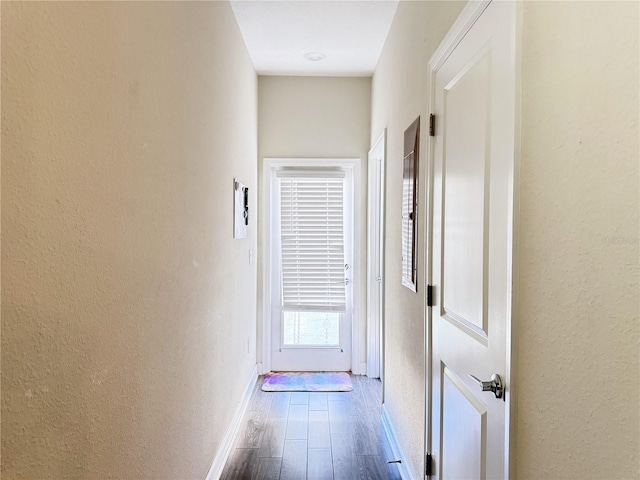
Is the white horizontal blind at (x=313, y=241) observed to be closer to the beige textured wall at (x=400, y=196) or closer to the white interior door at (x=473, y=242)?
the beige textured wall at (x=400, y=196)

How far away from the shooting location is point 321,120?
12.3 ft

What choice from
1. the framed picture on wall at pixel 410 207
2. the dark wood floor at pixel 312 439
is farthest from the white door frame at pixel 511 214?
the dark wood floor at pixel 312 439

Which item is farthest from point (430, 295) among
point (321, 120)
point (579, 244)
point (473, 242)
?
point (321, 120)

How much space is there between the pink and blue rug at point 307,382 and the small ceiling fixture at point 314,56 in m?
2.78

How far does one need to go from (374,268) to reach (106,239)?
2.88m

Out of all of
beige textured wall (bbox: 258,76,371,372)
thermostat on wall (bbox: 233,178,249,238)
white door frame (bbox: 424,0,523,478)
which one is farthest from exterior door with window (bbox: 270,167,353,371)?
white door frame (bbox: 424,0,523,478)

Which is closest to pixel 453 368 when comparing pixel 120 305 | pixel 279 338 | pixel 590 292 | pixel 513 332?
pixel 513 332

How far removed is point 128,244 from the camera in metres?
1.14

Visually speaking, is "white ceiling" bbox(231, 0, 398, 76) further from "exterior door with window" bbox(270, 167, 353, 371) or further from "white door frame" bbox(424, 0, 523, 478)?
"white door frame" bbox(424, 0, 523, 478)

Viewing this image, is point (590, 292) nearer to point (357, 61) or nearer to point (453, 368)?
point (453, 368)

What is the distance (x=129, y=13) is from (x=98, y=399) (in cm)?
103

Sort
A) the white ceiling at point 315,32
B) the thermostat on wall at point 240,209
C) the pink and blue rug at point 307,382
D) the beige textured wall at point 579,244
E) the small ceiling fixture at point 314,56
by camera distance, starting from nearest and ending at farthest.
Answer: the beige textured wall at point 579,244, the white ceiling at point 315,32, the thermostat on wall at point 240,209, the small ceiling fixture at point 314,56, the pink and blue rug at point 307,382

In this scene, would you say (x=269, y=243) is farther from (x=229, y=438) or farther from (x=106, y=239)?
(x=106, y=239)

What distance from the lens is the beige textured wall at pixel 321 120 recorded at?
12.3 ft
